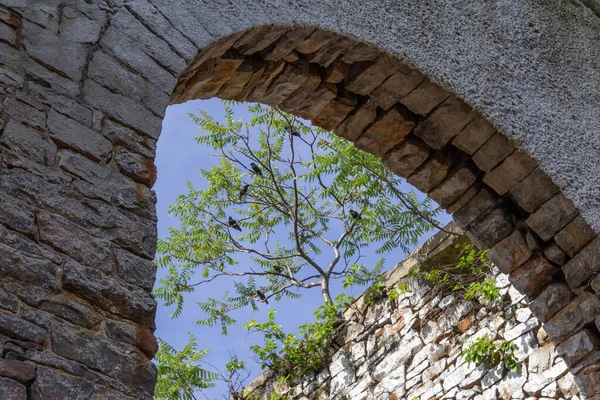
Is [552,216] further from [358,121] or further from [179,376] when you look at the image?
[179,376]

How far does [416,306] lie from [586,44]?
76.9 inches

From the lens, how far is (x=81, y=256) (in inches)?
77.4

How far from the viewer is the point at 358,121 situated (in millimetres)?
3594

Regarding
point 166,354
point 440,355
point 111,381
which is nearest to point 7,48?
point 111,381

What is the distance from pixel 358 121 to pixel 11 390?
2.27 m

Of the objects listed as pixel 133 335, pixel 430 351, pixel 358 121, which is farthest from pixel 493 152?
pixel 133 335

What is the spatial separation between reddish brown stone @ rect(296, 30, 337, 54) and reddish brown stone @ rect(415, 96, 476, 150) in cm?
67

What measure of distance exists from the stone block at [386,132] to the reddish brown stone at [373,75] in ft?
0.63

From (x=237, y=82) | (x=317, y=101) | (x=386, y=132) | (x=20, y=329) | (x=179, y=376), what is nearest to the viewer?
(x=20, y=329)

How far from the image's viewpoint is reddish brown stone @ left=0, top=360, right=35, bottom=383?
166 centimetres

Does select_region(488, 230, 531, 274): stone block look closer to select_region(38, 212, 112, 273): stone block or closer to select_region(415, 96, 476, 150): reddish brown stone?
select_region(415, 96, 476, 150): reddish brown stone

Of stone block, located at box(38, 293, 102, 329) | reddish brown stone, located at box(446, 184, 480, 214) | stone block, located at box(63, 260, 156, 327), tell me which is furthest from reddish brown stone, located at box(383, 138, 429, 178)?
stone block, located at box(38, 293, 102, 329)

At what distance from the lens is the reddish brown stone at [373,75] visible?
10.8 feet

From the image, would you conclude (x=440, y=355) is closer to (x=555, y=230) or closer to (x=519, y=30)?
(x=555, y=230)
